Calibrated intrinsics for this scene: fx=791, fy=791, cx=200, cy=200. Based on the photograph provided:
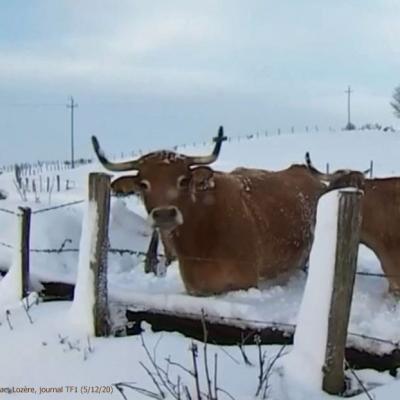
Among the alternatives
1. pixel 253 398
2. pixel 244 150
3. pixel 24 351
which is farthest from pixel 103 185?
pixel 244 150

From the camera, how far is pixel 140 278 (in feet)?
24.8

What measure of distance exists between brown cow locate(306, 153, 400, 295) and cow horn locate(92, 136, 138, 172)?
2.09 m

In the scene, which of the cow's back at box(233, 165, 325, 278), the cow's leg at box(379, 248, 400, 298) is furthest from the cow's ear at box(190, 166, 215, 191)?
the cow's leg at box(379, 248, 400, 298)

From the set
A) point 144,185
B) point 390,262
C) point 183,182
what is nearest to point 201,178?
point 183,182

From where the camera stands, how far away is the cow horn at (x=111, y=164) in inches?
292

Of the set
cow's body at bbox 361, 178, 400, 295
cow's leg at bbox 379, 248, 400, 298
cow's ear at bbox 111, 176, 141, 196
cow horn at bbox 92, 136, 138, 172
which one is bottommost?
cow's leg at bbox 379, 248, 400, 298

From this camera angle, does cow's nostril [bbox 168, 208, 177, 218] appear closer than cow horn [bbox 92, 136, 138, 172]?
Yes

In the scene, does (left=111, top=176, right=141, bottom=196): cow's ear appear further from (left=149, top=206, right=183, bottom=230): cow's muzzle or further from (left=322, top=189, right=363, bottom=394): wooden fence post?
(left=322, top=189, right=363, bottom=394): wooden fence post

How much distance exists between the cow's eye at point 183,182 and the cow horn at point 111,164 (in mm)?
466

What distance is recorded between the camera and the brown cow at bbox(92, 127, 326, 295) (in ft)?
22.9

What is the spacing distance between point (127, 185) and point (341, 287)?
324cm

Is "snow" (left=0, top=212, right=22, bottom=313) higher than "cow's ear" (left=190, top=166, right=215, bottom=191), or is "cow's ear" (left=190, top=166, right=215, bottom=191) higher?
"cow's ear" (left=190, top=166, right=215, bottom=191)

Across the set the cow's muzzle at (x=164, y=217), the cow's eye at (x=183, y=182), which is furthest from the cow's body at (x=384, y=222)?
the cow's muzzle at (x=164, y=217)

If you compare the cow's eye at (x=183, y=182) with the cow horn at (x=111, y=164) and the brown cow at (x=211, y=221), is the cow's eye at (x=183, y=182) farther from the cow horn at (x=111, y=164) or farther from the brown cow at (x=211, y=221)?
the cow horn at (x=111, y=164)
